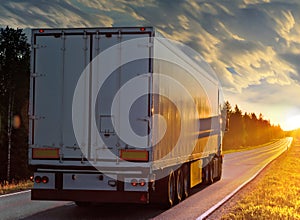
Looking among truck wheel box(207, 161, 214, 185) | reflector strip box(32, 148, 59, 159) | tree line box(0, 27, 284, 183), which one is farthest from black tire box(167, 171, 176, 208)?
tree line box(0, 27, 284, 183)

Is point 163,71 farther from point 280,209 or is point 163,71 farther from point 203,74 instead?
point 203,74

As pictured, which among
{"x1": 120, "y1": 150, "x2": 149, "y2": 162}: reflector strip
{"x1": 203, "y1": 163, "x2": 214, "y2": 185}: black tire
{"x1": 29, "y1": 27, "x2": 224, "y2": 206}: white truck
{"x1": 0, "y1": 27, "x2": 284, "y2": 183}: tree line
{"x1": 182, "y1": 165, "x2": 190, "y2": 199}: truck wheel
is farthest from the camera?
{"x1": 0, "y1": 27, "x2": 284, "y2": 183}: tree line

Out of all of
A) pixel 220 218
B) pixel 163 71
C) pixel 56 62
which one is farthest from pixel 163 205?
pixel 56 62

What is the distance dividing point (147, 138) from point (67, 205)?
384cm

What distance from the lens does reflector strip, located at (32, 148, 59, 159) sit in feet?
39.9

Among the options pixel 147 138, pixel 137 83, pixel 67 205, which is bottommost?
pixel 67 205

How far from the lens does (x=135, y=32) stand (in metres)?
12.1

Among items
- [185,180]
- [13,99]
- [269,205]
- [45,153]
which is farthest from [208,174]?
[13,99]

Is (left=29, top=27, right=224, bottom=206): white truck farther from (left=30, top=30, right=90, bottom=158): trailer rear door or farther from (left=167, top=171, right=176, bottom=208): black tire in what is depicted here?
(left=167, top=171, right=176, bottom=208): black tire

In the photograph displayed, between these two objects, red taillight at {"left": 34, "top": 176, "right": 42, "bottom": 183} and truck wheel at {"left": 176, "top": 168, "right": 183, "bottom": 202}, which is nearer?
red taillight at {"left": 34, "top": 176, "right": 42, "bottom": 183}

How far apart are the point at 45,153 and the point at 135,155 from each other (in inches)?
76.9

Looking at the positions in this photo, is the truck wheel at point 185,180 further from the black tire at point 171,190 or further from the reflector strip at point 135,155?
the reflector strip at point 135,155

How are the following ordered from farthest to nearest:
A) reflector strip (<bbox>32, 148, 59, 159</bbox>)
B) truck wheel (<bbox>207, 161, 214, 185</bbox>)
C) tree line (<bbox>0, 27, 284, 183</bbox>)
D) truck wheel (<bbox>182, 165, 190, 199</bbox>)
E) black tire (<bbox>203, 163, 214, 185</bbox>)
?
tree line (<bbox>0, 27, 284, 183</bbox>) < truck wheel (<bbox>207, 161, 214, 185</bbox>) < black tire (<bbox>203, 163, 214, 185</bbox>) < truck wheel (<bbox>182, 165, 190, 199</bbox>) < reflector strip (<bbox>32, 148, 59, 159</bbox>)

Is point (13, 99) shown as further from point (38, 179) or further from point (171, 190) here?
point (38, 179)
